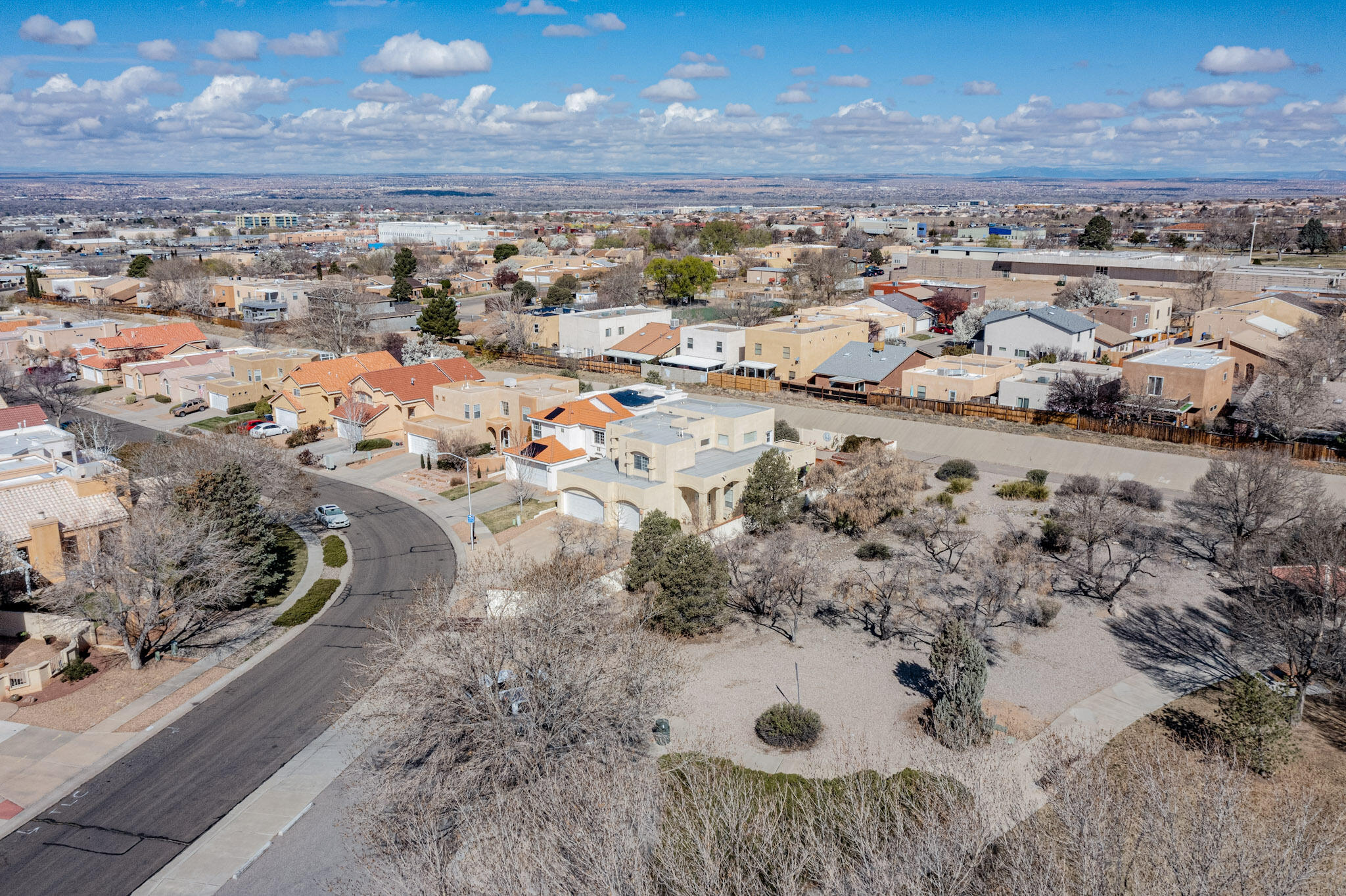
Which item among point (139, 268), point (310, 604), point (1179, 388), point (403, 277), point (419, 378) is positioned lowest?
point (310, 604)

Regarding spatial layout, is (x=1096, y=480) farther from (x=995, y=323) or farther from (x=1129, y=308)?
(x=1129, y=308)

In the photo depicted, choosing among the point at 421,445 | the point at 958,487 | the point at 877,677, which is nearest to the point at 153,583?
the point at 877,677

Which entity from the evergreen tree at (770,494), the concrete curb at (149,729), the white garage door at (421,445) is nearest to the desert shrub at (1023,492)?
the evergreen tree at (770,494)

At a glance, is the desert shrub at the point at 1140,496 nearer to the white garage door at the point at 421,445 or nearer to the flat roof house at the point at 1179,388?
the flat roof house at the point at 1179,388

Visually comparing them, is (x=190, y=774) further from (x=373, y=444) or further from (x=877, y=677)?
(x=373, y=444)

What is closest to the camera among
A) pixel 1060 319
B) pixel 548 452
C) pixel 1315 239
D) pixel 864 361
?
pixel 548 452

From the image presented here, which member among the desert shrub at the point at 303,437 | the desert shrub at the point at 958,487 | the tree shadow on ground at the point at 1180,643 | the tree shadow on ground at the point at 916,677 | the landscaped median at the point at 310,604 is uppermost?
the desert shrub at the point at 958,487

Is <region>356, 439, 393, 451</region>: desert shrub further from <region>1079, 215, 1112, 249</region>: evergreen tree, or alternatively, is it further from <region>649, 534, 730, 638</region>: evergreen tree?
<region>1079, 215, 1112, 249</region>: evergreen tree

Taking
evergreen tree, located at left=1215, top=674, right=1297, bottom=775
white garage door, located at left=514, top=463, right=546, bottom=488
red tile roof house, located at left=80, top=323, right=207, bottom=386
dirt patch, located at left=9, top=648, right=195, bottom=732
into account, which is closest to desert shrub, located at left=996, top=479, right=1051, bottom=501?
evergreen tree, located at left=1215, top=674, right=1297, bottom=775
